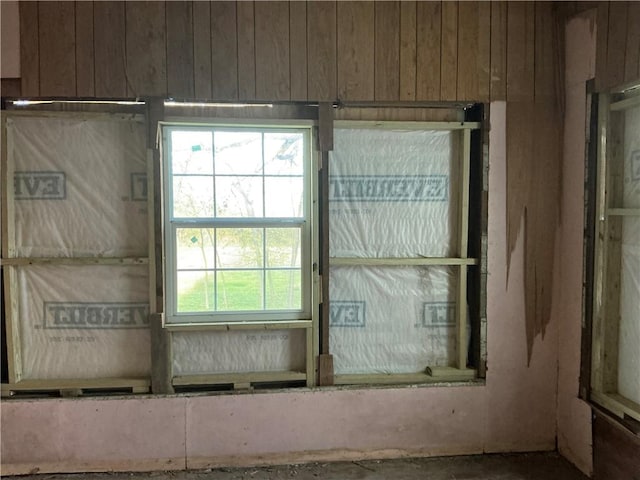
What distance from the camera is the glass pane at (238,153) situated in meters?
2.73

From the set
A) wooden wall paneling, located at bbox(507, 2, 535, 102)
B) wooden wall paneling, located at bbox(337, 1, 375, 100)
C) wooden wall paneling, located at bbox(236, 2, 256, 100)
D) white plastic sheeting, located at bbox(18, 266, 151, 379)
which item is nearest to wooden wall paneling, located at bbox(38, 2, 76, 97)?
wooden wall paneling, located at bbox(236, 2, 256, 100)

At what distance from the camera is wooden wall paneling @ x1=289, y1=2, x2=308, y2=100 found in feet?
8.75

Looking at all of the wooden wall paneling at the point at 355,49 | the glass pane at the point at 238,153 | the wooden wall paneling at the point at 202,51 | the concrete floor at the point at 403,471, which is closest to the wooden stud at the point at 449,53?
the wooden wall paneling at the point at 355,49

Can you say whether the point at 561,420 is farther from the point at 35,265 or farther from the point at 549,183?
the point at 35,265

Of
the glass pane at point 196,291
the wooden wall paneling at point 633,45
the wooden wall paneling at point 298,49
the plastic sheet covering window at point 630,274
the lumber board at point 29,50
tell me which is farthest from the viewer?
the glass pane at point 196,291

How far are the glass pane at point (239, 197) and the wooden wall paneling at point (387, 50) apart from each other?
35.1 inches

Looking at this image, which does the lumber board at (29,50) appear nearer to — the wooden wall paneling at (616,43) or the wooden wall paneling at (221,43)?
the wooden wall paneling at (221,43)

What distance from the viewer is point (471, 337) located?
116 inches

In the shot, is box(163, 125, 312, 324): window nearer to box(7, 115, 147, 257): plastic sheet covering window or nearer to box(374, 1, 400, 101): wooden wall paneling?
box(7, 115, 147, 257): plastic sheet covering window

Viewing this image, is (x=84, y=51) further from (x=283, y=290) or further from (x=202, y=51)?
(x=283, y=290)

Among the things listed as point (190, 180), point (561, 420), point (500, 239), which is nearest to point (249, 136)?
point (190, 180)

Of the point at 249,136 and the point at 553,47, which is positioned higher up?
the point at 553,47

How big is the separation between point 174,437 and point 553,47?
316cm

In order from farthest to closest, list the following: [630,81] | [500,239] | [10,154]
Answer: [500,239] < [10,154] < [630,81]
